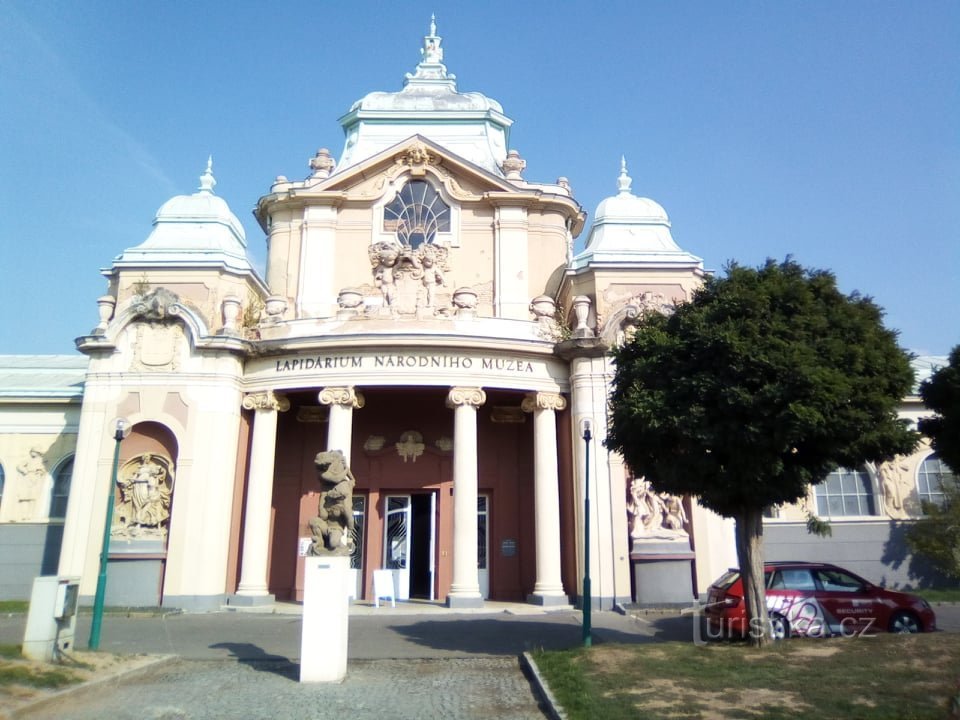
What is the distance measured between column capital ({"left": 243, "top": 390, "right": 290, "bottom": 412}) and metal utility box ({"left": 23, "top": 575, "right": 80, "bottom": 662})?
9.96 metres

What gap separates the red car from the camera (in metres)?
14.7

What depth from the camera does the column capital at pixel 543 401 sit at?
2223cm

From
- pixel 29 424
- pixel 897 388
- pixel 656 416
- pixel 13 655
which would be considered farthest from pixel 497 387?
pixel 29 424

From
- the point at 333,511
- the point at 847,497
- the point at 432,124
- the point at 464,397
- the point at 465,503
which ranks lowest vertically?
the point at 333,511

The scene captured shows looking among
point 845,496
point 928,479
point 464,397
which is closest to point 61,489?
point 464,397

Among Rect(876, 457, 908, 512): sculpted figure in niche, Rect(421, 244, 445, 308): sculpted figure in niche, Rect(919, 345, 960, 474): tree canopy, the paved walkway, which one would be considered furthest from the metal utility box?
Rect(876, 457, 908, 512): sculpted figure in niche

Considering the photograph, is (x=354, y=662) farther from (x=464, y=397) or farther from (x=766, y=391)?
(x=464, y=397)

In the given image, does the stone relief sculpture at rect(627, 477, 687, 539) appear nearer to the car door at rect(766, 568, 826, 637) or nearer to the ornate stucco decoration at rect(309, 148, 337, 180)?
the car door at rect(766, 568, 826, 637)

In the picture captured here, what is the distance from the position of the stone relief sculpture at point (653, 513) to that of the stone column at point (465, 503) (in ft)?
14.5

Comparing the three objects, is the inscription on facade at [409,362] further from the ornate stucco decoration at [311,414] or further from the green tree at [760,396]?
the green tree at [760,396]

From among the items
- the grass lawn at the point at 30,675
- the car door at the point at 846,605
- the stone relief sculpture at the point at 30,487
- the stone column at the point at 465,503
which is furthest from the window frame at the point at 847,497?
the stone relief sculpture at the point at 30,487

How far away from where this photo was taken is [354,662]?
1309cm

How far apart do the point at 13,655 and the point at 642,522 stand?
48.8ft

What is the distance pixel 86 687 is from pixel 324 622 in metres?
3.38
